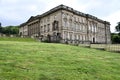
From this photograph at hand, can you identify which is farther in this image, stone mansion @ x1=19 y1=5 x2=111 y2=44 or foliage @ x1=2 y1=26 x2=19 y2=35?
foliage @ x1=2 y1=26 x2=19 y2=35

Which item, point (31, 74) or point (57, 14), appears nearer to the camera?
point (31, 74)

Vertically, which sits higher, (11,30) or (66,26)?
(11,30)

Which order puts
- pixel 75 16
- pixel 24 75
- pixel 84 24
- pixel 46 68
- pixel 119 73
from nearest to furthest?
pixel 24 75 < pixel 46 68 < pixel 119 73 < pixel 75 16 < pixel 84 24

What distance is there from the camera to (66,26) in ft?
217

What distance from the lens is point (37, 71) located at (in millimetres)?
12750

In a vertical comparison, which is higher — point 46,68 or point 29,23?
point 29,23

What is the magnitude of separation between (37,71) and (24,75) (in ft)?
3.84

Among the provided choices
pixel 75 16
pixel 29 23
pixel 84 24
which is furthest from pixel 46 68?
pixel 29 23

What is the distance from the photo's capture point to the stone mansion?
65.0 meters

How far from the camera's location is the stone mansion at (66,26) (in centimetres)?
6500

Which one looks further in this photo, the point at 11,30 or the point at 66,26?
the point at 11,30


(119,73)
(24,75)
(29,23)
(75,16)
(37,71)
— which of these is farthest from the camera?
(29,23)

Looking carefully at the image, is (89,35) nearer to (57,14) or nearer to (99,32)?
(99,32)

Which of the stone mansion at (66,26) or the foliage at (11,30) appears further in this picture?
the foliage at (11,30)
